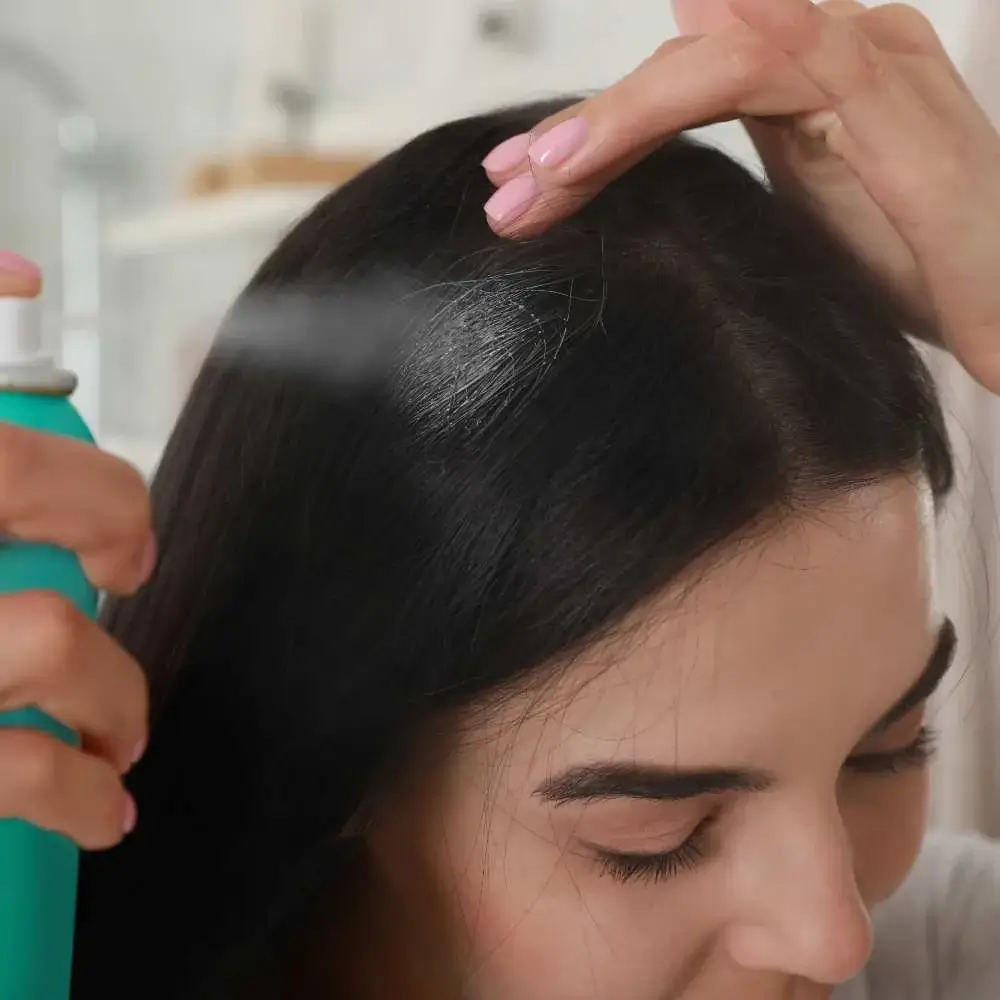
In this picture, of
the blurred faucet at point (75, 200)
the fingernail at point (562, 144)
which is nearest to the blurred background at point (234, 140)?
the blurred faucet at point (75, 200)

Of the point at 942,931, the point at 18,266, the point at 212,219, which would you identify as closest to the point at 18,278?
the point at 18,266

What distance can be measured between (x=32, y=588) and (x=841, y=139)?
0.38 m

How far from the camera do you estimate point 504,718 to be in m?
0.46

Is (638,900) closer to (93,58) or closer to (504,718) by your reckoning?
(504,718)

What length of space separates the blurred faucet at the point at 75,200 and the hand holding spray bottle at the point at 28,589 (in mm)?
491

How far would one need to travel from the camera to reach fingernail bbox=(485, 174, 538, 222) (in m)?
0.45

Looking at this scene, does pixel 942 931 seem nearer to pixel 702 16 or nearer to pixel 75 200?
pixel 702 16

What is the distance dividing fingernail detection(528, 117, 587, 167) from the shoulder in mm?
575

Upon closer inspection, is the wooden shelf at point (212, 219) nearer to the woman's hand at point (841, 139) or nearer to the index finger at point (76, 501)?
the woman's hand at point (841, 139)

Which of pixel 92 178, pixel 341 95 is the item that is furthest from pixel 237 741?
pixel 92 178

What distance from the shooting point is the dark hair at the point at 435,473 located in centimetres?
44

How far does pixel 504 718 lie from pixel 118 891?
0.19m

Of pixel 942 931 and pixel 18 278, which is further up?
pixel 18 278

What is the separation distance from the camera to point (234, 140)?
1057mm
